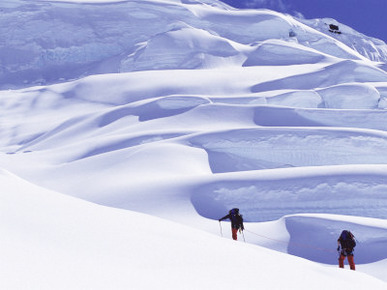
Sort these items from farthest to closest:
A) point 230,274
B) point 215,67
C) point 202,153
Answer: point 215,67 → point 202,153 → point 230,274

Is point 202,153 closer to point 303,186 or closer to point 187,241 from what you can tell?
point 303,186

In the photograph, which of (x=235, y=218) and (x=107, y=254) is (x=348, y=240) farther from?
(x=107, y=254)

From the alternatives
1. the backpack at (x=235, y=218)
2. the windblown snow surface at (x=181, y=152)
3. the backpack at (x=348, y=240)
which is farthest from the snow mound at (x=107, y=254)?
the backpack at (x=235, y=218)

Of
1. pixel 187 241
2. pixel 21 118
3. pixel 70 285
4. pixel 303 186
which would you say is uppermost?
pixel 70 285

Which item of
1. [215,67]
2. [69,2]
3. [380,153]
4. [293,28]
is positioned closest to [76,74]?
[69,2]

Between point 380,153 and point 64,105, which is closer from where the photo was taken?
point 380,153

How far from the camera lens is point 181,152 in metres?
22.4

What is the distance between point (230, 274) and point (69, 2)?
52378 millimetres

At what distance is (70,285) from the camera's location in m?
4.75

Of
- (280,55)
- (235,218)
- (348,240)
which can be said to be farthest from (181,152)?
(280,55)

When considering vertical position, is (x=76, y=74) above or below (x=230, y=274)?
below

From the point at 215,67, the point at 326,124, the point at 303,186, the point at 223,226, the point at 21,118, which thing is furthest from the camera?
the point at 215,67

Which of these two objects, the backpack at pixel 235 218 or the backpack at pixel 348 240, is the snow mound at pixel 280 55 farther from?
the backpack at pixel 348 240

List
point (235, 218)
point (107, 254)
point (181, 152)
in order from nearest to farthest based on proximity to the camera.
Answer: point (107, 254), point (235, 218), point (181, 152)
